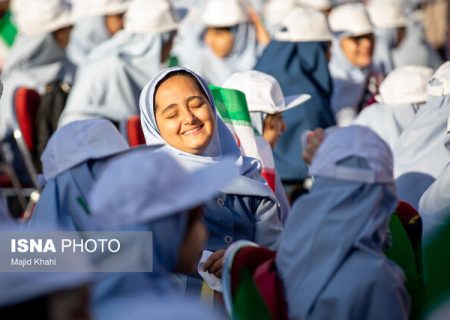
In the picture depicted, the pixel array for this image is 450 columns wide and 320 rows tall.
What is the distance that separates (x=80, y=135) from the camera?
5.11m

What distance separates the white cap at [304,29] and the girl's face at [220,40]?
1031 millimetres

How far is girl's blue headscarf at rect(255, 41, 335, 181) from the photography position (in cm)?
862

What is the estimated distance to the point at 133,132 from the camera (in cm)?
741

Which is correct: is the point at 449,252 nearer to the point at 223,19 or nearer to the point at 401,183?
the point at 401,183

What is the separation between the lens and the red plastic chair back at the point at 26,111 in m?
8.73

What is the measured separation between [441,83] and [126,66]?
3.28m

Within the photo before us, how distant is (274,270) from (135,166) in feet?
3.19

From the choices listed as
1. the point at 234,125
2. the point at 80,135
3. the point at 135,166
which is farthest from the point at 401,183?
the point at 135,166

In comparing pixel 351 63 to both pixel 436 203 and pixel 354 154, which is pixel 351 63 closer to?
pixel 436 203

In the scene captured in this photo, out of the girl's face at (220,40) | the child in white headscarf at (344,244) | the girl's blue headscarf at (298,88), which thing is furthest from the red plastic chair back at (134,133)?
the girl's face at (220,40)

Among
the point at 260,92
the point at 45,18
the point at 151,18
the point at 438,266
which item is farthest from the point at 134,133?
the point at 45,18

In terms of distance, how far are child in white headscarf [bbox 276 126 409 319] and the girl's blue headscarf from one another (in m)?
4.26

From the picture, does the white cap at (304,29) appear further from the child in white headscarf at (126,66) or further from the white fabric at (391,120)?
the white fabric at (391,120)

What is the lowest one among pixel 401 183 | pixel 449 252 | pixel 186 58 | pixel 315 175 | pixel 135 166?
pixel 186 58
